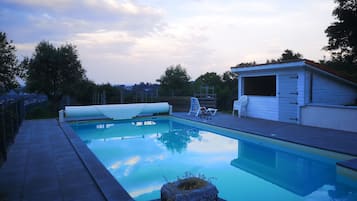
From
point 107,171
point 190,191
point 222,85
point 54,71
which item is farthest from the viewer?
point 222,85

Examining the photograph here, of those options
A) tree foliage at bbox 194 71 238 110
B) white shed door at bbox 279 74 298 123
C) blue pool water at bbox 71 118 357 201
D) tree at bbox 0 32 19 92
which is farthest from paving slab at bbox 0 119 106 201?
tree foliage at bbox 194 71 238 110

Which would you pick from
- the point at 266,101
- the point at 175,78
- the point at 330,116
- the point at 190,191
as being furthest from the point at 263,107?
the point at 175,78

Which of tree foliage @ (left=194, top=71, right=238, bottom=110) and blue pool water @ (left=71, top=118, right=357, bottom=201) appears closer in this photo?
blue pool water @ (left=71, top=118, right=357, bottom=201)

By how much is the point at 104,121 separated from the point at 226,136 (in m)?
5.90

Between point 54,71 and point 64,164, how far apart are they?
30.6ft

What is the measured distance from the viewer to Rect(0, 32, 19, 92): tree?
3.22m

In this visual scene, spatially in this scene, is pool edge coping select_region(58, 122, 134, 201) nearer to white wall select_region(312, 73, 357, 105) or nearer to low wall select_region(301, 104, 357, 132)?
low wall select_region(301, 104, 357, 132)

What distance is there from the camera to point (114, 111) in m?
11.5

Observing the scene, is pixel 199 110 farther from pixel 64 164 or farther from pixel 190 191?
pixel 190 191

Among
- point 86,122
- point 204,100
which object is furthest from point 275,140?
point 86,122

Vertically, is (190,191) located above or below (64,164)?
above

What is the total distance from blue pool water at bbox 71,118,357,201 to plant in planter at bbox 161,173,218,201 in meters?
1.50

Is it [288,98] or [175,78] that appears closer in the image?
[288,98]

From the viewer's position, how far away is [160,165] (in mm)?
5812
